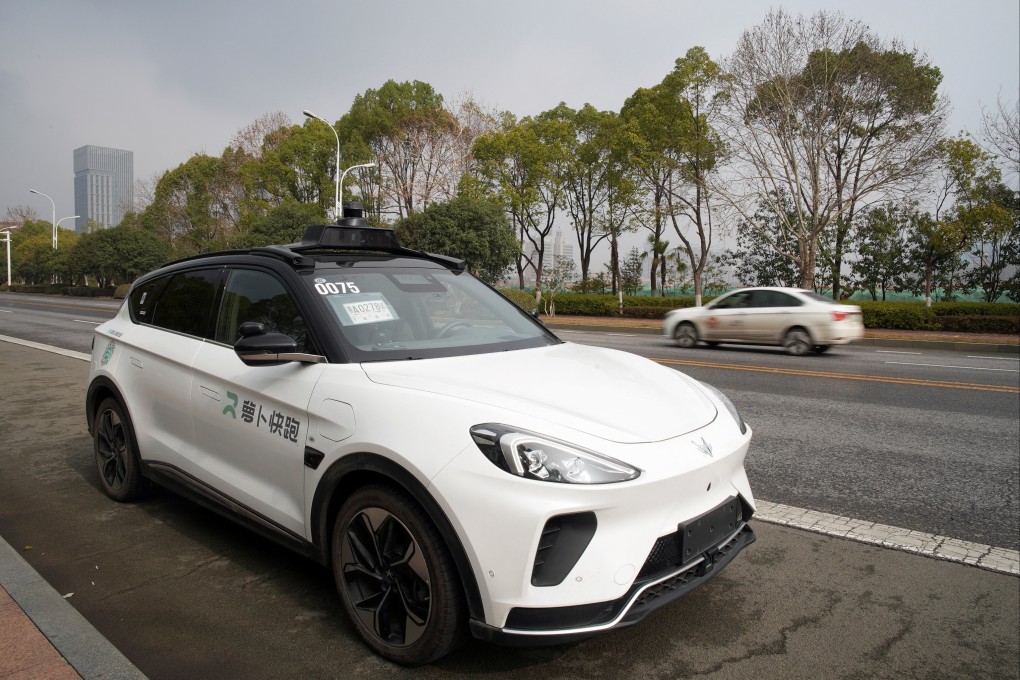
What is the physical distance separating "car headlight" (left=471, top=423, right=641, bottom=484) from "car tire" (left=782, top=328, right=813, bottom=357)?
13.5 meters

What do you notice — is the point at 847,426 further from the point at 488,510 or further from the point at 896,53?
the point at 896,53

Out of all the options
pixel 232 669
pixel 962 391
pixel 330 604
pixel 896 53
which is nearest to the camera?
pixel 232 669

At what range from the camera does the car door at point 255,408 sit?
9.37 feet

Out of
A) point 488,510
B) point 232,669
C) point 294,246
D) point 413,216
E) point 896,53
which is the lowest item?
point 232,669

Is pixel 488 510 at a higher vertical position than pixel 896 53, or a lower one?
lower

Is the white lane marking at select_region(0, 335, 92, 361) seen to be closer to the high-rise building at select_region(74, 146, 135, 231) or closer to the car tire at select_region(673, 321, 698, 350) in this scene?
the car tire at select_region(673, 321, 698, 350)

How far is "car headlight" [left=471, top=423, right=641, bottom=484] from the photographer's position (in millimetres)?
2189

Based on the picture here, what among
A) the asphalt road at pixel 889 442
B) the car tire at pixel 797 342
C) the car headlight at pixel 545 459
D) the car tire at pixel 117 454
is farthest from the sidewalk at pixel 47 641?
the car tire at pixel 797 342

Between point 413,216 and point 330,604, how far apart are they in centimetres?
3315

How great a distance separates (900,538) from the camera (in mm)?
3805

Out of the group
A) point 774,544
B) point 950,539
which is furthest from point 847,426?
point 774,544

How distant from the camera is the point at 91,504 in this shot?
4.28 m

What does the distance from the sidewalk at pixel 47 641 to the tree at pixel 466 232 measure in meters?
30.3

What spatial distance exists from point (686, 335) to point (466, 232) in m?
18.9
